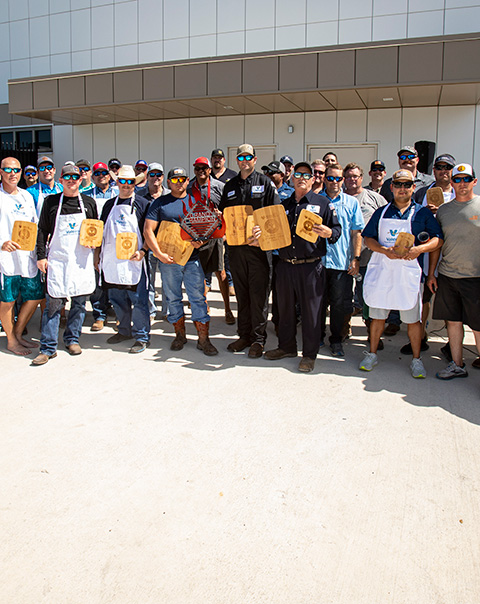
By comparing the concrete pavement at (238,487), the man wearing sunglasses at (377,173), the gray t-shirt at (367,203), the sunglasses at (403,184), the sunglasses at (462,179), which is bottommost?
the concrete pavement at (238,487)

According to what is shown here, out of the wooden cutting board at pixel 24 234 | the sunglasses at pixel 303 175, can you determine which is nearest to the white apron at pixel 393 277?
the sunglasses at pixel 303 175

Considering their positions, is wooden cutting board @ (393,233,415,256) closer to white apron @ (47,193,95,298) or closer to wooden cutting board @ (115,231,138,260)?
wooden cutting board @ (115,231,138,260)

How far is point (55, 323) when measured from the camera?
19.4 ft

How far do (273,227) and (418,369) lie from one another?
82.5 inches

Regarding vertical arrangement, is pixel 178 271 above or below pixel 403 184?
below

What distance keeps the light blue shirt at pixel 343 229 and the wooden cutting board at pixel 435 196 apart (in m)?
0.79

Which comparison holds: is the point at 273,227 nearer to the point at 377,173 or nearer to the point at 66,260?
the point at 66,260

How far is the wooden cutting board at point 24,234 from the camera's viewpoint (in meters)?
5.93

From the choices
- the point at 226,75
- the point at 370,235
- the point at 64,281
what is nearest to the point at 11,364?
the point at 64,281

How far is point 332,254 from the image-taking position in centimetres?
580

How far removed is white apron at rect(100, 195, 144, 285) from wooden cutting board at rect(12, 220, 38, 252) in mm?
828

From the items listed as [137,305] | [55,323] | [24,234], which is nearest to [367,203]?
[137,305]

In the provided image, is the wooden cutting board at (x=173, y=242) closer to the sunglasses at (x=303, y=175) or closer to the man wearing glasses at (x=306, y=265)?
the man wearing glasses at (x=306, y=265)

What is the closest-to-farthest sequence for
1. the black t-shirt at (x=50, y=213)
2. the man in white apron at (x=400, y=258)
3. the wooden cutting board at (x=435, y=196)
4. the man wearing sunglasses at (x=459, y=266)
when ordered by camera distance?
the man wearing sunglasses at (x=459, y=266) → the man in white apron at (x=400, y=258) → the wooden cutting board at (x=435, y=196) → the black t-shirt at (x=50, y=213)
